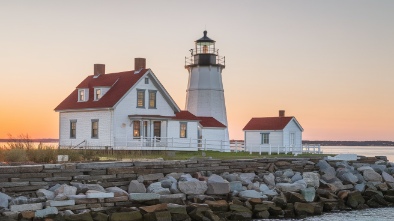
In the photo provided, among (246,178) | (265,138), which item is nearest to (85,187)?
(246,178)

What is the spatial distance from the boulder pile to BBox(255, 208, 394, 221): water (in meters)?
0.60

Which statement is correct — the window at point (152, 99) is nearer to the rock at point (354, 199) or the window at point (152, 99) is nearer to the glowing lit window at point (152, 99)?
the glowing lit window at point (152, 99)

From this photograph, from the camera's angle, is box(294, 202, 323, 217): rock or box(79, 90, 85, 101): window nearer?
box(294, 202, 323, 217): rock

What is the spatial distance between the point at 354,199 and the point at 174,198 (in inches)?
329

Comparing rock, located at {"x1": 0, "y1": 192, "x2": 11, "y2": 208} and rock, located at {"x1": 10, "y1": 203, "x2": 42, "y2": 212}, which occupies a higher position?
rock, located at {"x1": 0, "y1": 192, "x2": 11, "y2": 208}

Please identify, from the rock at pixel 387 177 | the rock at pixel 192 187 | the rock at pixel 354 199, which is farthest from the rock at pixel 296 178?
the rock at pixel 192 187

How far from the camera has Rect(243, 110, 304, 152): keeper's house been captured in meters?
45.8

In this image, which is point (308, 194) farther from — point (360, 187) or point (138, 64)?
point (138, 64)

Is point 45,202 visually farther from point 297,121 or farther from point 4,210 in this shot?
point 297,121

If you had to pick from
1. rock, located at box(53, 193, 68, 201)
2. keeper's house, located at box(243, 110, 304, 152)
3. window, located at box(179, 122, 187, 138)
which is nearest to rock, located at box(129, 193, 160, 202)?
rock, located at box(53, 193, 68, 201)

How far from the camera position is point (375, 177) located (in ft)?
91.3

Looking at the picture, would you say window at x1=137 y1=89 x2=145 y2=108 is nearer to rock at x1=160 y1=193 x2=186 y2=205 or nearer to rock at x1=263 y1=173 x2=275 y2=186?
rock at x1=263 y1=173 x2=275 y2=186

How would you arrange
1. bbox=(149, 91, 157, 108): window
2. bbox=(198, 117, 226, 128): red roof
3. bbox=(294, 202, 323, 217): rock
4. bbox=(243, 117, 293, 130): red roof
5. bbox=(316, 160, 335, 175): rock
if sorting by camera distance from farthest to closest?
bbox=(243, 117, 293, 130): red roof → bbox=(198, 117, 226, 128): red roof → bbox=(149, 91, 157, 108): window → bbox=(316, 160, 335, 175): rock → bbox=(294, 202, 323, 217): rock

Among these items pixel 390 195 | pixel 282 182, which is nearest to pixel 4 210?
pixel 282 182
